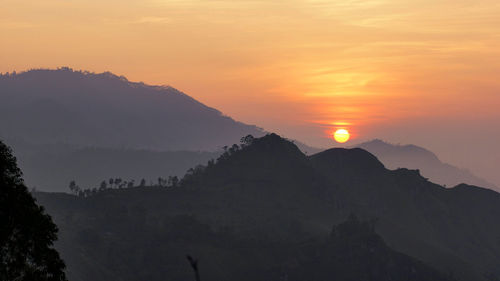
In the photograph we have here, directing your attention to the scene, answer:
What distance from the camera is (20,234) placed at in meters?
55.7

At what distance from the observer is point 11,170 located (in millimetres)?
55781

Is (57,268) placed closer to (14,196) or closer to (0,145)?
(14,196)

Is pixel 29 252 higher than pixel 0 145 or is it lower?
lower

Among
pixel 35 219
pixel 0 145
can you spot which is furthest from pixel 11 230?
pixel 0 145

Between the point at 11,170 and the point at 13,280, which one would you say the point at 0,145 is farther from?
the point at 13,280

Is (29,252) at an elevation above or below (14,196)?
below

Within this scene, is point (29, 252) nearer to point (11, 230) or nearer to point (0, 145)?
point (11, 230)

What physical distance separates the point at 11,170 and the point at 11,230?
4120mm

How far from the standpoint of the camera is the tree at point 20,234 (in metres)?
55.1

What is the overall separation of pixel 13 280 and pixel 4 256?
1788 millimetres

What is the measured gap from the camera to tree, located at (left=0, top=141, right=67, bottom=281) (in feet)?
181

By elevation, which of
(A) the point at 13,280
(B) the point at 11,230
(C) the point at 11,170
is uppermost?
(C) the point at 11,170

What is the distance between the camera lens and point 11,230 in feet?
181

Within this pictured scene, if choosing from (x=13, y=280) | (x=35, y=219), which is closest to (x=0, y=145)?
(x=35, y=219)
